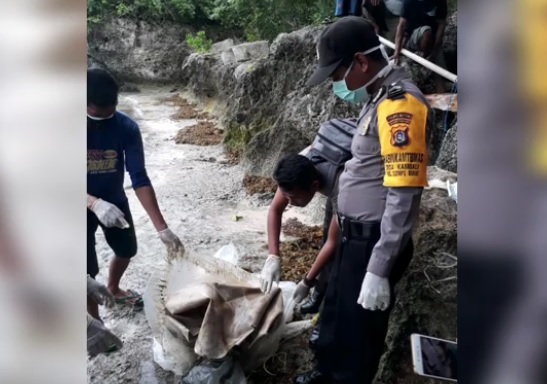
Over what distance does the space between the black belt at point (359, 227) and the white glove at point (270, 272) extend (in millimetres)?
222

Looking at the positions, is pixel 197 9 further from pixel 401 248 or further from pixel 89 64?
pixel 401 248

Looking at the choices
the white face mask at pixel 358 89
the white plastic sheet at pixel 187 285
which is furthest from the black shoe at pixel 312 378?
the white face mask at pixel 358 89

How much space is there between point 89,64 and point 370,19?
81 centimetres

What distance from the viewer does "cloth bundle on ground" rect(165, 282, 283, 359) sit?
5.24ft

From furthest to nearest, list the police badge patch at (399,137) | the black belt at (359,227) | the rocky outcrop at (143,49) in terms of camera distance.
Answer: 1. the rocky outcrop at (143,49)
2. the black belt at (359,227)
3. the police badge patch at (399,137)

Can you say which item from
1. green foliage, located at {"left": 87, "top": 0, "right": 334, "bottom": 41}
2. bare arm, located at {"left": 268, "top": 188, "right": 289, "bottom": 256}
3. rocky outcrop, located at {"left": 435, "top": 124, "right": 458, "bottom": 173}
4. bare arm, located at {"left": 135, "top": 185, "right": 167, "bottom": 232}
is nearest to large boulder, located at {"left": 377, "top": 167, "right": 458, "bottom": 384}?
rocky outcrop, located at {"left": 435, "top": 124, "right": 458, "bottom": 173}

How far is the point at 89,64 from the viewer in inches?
63.2

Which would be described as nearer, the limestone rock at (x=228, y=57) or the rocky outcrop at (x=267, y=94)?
the rocky outcrop at (x=267, y=94)

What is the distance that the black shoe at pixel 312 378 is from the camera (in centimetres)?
154

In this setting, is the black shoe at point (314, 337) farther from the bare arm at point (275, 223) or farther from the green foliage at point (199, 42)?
the green foliage at point (199, 42)

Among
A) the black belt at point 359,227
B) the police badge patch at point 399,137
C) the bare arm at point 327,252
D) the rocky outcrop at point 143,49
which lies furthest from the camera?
the rocky outcrop at point 143,49

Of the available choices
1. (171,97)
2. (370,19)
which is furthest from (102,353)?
(370,19)

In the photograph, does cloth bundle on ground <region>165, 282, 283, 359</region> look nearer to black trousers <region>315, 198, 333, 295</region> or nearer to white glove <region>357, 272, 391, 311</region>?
black trousers <region>315, 198, 333, 295</region>

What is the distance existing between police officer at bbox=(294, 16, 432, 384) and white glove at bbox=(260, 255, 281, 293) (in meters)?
0.16
